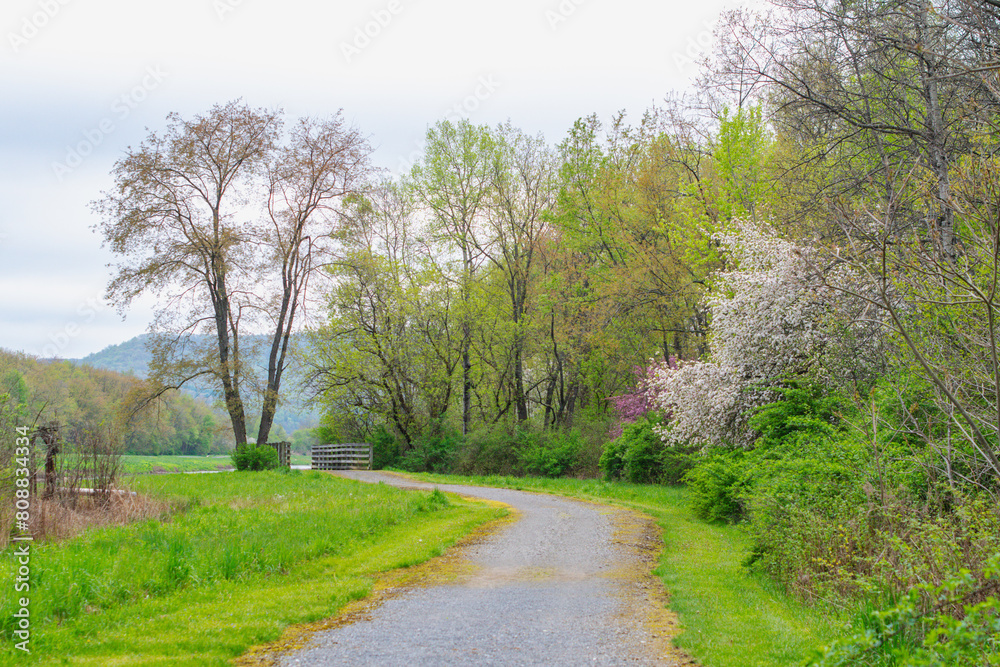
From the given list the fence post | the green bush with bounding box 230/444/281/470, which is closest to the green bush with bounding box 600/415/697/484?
the green bush with bounding box 230/444/281/470

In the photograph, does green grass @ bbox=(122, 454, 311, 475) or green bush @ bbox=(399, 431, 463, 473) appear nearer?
green grass @ bbox=(122, 454, 311, 475)

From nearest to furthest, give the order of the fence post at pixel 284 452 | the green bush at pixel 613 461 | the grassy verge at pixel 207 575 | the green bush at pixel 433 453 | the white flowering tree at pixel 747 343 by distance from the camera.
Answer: the grassy verge at pixel 207 575 → the white flowering tree at pixel 747 343 → the green bush at pixel 613 461 → the green bush at pixel 433 453 → the fence post at pixel 284 452

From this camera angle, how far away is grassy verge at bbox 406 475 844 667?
17.5 feet

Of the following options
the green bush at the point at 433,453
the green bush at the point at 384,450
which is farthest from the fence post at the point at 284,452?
the green bush at the point at 433,453

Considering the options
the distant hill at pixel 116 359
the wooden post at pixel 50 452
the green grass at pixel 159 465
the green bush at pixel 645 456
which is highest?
the distant hill at pixel 116 359

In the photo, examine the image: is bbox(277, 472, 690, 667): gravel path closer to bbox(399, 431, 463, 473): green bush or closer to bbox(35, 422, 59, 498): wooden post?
bbox(35, 422, 59, 498): wooden post

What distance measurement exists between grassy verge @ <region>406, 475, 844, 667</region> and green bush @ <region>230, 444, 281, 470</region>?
19146 millimetres

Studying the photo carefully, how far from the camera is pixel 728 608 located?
683 cm

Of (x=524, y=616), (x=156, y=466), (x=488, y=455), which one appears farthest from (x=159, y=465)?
(x=524, y=616)

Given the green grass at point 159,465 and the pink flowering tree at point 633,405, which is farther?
the pink flowering tree at point 633,405

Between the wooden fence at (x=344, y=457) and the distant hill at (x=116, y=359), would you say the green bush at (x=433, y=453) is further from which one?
the distant hill at (x=116, y=359)

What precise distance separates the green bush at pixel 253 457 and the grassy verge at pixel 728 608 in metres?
19.1

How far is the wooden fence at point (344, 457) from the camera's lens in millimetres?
31312

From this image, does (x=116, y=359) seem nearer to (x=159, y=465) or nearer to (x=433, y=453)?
(x=159, y=465)
